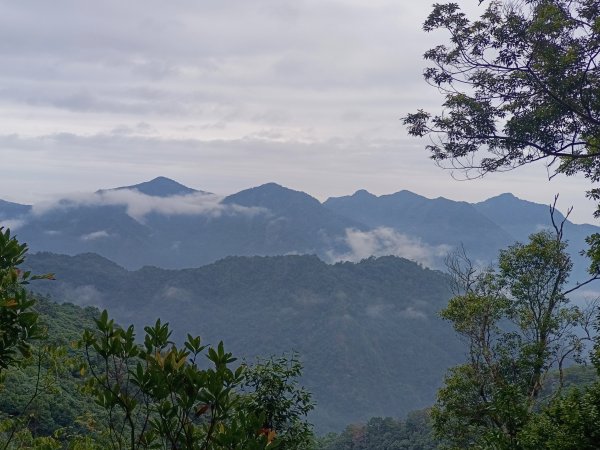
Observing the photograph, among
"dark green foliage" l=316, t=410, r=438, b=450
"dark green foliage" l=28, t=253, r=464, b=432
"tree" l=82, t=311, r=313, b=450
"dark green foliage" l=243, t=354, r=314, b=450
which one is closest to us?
"tree" l=82, t=311, r=313, b=450

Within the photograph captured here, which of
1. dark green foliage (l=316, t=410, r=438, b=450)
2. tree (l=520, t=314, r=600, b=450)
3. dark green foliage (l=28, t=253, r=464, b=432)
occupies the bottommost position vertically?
dark green foliage (l=28, t=253, r=464, b=432)

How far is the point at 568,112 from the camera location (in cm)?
1010

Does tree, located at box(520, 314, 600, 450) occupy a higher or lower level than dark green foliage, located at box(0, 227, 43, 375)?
lower

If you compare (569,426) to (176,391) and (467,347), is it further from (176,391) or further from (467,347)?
(467,347)

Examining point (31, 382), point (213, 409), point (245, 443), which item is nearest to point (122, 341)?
point (213, 409)

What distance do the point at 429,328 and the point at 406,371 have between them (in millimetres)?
27863

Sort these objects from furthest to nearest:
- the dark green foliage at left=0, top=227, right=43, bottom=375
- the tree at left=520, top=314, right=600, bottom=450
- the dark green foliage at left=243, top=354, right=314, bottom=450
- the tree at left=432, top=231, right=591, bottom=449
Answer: the tree at left=432, top=231, right=591, bottom=449, the dark green foliage at left=243, top=354, right=314, bottom=450, the tree at left=520, top=314, right=600, bottom=450, the dark green foliage at left=0, top=227, right=43, bottom=375

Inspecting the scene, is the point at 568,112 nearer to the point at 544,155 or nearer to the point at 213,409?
the point at 544,155

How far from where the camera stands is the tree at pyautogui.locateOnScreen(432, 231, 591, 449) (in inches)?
450

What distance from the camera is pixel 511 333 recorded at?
12156 mm

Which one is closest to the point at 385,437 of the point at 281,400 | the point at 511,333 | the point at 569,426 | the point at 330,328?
the point at 511,333

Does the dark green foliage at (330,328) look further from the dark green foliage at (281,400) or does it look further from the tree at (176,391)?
the tree at (176,391)

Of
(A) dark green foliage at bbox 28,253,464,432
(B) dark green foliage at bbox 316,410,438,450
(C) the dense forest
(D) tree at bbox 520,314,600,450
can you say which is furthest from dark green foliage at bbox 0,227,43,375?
(A) dark green foliage at bbox 28,253,464,432

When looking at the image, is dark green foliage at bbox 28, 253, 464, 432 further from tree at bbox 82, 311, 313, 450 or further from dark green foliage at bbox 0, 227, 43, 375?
tree at bbox 82, 311, 313, 450
